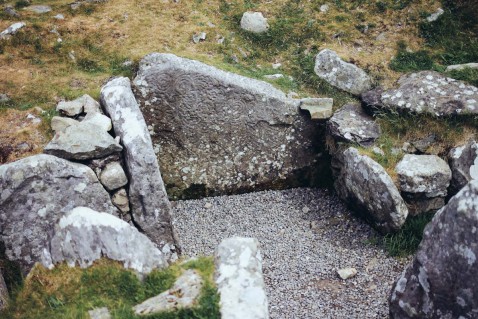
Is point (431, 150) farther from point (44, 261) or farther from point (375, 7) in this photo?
point (44, 261)

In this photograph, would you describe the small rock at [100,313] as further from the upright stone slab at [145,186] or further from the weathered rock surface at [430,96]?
the weathered rock surface at [430,96]

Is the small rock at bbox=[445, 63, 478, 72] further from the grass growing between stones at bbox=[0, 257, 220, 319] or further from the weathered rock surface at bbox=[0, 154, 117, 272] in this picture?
the weathered rock surface at bbox=[0, 154, 117, 272]

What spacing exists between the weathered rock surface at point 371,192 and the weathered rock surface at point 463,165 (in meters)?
1.34

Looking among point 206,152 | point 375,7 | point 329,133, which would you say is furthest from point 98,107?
point 375,7

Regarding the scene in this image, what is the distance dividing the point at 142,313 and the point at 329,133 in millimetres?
7111

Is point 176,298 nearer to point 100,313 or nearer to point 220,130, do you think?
point 100,313

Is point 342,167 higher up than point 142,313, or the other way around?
point 142,313

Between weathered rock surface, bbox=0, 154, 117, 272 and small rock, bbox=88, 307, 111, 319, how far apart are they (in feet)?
8.44

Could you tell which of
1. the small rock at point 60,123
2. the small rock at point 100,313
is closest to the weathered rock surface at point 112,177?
the small rock at point 60,123

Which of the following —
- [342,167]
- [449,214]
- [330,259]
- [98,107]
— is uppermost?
[449,214]

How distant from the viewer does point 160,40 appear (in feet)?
44.0

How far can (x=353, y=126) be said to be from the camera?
11.4 meters

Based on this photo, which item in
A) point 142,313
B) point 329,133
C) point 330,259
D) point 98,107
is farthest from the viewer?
point 329,133

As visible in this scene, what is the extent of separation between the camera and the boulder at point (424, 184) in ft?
33.3
